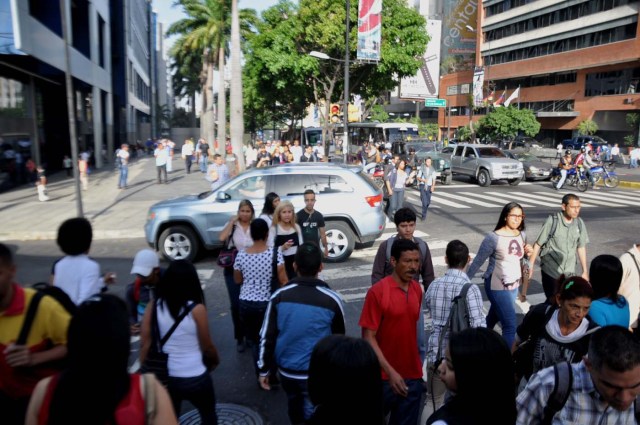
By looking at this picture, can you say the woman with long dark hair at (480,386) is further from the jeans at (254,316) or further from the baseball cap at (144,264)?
the baseball cap at (144,264)

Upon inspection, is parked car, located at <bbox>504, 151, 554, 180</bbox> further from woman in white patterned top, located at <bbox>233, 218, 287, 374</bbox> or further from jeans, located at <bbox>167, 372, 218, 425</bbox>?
jeans, located at <bbox>167, 372, 218, 425</bbox>

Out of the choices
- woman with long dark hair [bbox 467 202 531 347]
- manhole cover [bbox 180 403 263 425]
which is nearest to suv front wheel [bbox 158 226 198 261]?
manhole cover [bbox 180 403 263 425]

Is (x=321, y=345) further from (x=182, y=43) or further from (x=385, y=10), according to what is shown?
(x=182, y=43)

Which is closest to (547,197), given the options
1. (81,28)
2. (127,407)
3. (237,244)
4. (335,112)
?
(335,112)

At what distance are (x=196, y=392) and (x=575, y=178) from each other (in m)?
22.5

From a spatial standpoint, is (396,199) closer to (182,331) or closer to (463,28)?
(182,331)

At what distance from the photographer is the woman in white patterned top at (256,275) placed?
4.60 meters

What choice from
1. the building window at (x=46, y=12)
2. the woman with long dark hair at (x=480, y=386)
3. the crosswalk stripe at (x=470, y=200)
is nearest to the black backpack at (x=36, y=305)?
the woman with long dark hair at (x=480, y=386)

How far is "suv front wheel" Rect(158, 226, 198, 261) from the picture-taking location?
966cm

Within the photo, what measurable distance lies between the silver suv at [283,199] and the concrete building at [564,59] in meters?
44.3

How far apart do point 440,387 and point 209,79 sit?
41727mm

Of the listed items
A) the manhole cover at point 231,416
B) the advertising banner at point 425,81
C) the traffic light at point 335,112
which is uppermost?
the advertising banner at point 425,81

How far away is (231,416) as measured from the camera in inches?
172

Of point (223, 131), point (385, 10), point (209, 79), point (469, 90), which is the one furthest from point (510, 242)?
point (469, 90)
